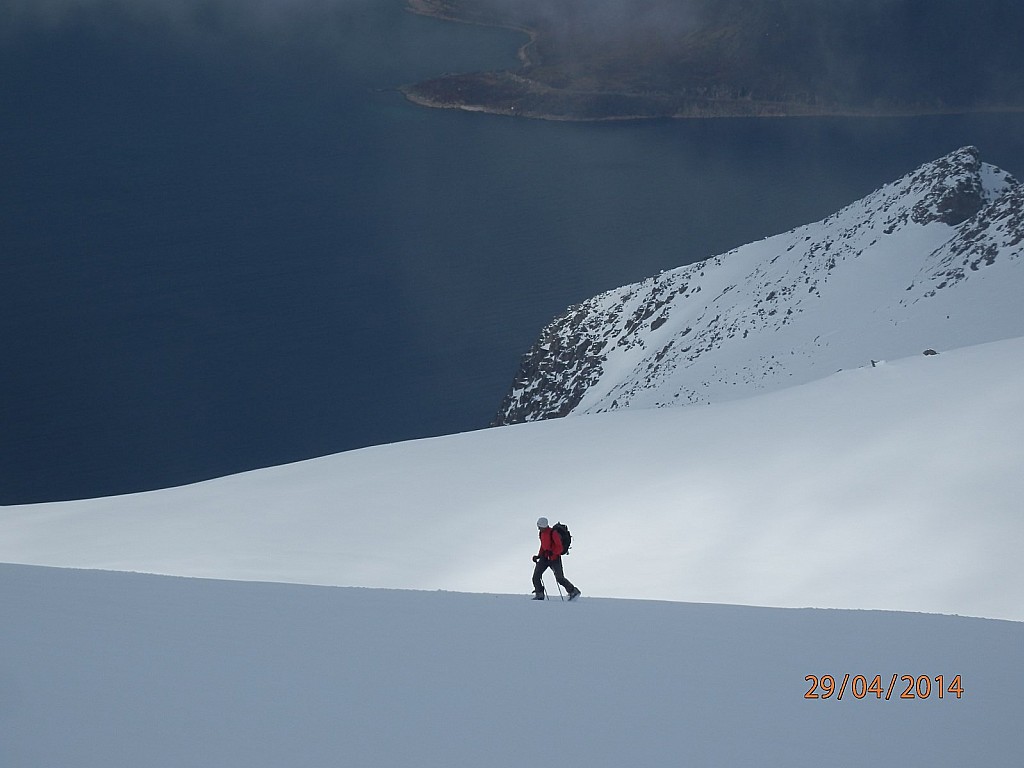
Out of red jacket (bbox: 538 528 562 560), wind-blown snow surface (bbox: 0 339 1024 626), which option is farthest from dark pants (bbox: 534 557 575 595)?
wind-blown snow surface (bbox: 0 339 1024 626)

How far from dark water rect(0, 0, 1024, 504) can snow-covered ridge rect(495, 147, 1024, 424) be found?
588cm

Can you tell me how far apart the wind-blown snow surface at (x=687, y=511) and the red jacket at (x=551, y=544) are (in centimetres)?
151

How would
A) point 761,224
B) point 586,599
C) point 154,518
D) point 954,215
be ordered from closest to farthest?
point 586,599 → point 154,518 → point 954,215 → point 761,224

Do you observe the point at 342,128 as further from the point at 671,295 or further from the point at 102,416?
the point at 671,295

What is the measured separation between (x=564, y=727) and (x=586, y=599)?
2.50m

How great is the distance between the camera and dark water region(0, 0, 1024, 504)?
1503 inches

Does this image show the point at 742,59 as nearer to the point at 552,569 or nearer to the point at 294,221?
the point at 294,221

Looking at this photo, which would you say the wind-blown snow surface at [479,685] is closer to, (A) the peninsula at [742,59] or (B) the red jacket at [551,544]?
(B) the red jacket at [551,544]

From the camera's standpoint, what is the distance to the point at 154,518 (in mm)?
11469

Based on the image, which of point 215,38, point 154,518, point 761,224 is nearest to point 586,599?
point 154,518
